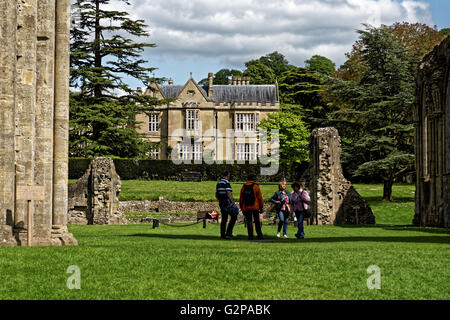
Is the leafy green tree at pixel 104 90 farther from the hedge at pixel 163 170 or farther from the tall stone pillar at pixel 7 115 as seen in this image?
the tall stone pillar at pixel 7 115

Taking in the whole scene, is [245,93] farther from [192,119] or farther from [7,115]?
[7,115]

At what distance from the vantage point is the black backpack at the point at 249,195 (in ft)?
59.0

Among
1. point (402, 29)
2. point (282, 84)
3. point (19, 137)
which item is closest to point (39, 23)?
point (19, 137)

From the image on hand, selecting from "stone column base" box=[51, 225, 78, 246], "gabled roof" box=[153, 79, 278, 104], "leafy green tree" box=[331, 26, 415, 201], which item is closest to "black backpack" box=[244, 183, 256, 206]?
"stone column base" box=[51, 225, 78, 246]

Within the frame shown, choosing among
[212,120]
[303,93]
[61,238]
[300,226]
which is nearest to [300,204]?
[300,226]

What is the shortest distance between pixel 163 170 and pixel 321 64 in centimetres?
3651

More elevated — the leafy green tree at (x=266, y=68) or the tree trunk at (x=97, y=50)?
the leafy green tree at (x=266, y=68)

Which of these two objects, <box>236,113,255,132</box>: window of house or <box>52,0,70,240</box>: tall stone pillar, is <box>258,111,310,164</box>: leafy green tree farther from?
<box>52,0,70,240</box>: tall stone pillar

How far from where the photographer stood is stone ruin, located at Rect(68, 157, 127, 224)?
31.8 metres

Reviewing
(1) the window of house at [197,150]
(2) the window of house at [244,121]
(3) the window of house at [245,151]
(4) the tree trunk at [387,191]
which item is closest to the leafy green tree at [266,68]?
(2) the window of house at [244,121]

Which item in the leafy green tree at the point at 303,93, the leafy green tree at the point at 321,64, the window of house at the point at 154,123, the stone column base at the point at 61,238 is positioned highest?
the leafy green tree at the point at 321,64

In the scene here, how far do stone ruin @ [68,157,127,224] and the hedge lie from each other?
65.2ft

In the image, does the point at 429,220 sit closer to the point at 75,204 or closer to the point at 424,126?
the point at 424,126
